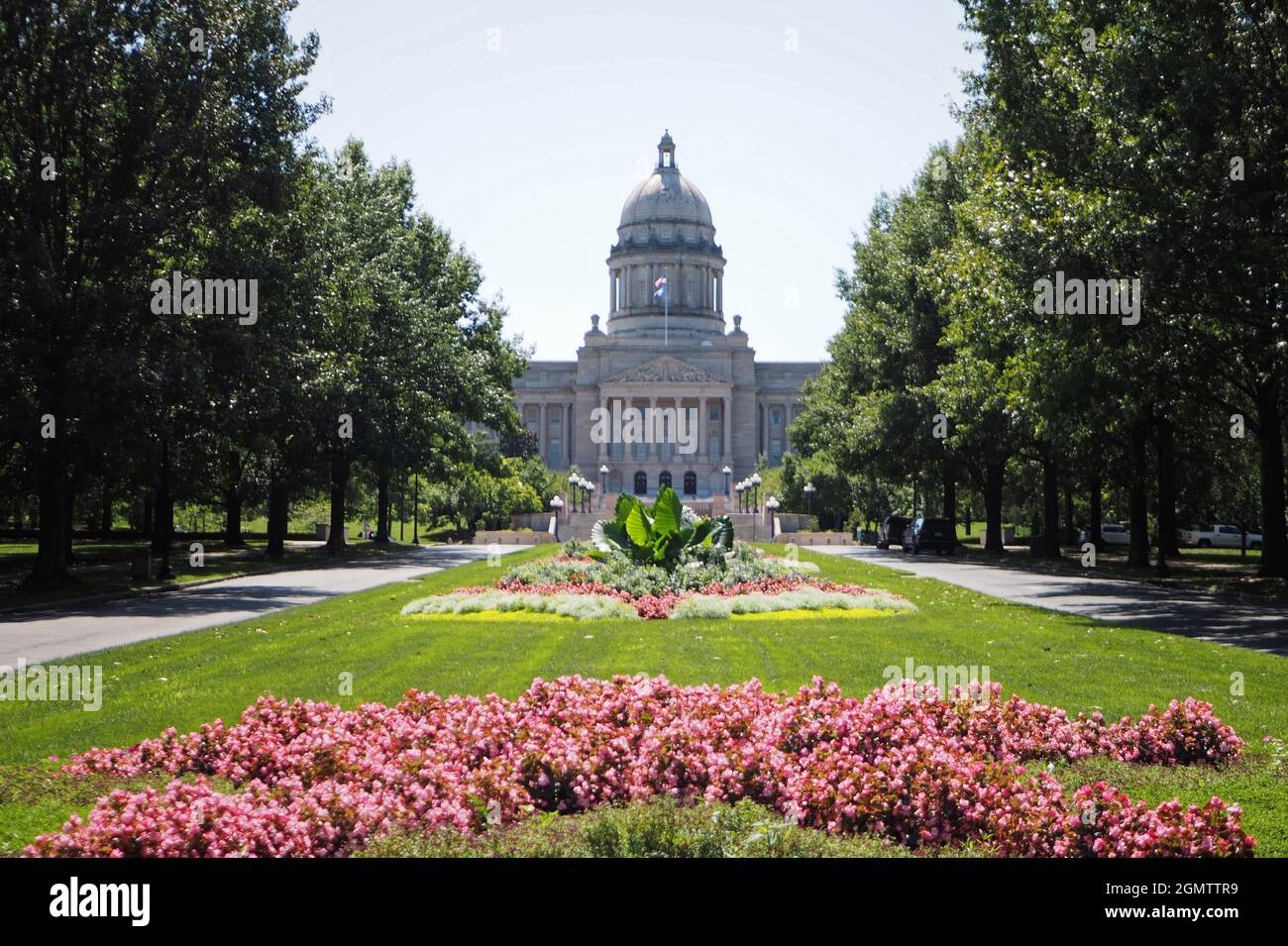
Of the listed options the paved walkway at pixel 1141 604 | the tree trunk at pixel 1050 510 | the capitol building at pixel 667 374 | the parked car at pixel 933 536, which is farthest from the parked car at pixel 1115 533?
the capitol building at pixel 667 374

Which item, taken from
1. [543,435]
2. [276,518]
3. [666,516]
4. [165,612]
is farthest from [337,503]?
[543,435]

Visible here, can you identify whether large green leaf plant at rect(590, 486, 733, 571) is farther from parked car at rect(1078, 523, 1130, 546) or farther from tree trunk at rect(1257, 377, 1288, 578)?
parked car at rect(1078, 523, 1130, 546)

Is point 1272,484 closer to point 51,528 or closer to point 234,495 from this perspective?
point 51,528

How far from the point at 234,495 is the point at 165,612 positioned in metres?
27.7

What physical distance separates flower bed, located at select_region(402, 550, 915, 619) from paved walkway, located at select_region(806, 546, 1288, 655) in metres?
3.78

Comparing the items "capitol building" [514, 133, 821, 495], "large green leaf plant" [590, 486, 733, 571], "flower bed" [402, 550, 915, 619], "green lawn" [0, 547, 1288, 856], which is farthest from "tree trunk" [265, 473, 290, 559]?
"capitol building" [514, 133, 821, 495]

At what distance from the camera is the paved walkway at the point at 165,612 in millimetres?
17641

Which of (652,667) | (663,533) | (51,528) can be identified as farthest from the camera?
(51,528)

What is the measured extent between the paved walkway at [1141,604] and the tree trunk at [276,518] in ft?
70.7

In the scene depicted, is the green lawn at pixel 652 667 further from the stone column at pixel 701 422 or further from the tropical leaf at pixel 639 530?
the stone column at pixel 701 422

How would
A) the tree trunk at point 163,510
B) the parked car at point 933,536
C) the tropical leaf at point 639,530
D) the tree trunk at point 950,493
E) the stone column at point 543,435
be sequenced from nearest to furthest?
the tropical leaf at point 639,530
the tree trunk at point 163,510
the parked car at point 933,536
the tree trunk at point 950,493
the stone column at point 543,435

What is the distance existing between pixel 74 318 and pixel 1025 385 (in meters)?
21.4

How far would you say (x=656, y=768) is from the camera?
7945 millimetres

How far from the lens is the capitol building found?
438 ft
